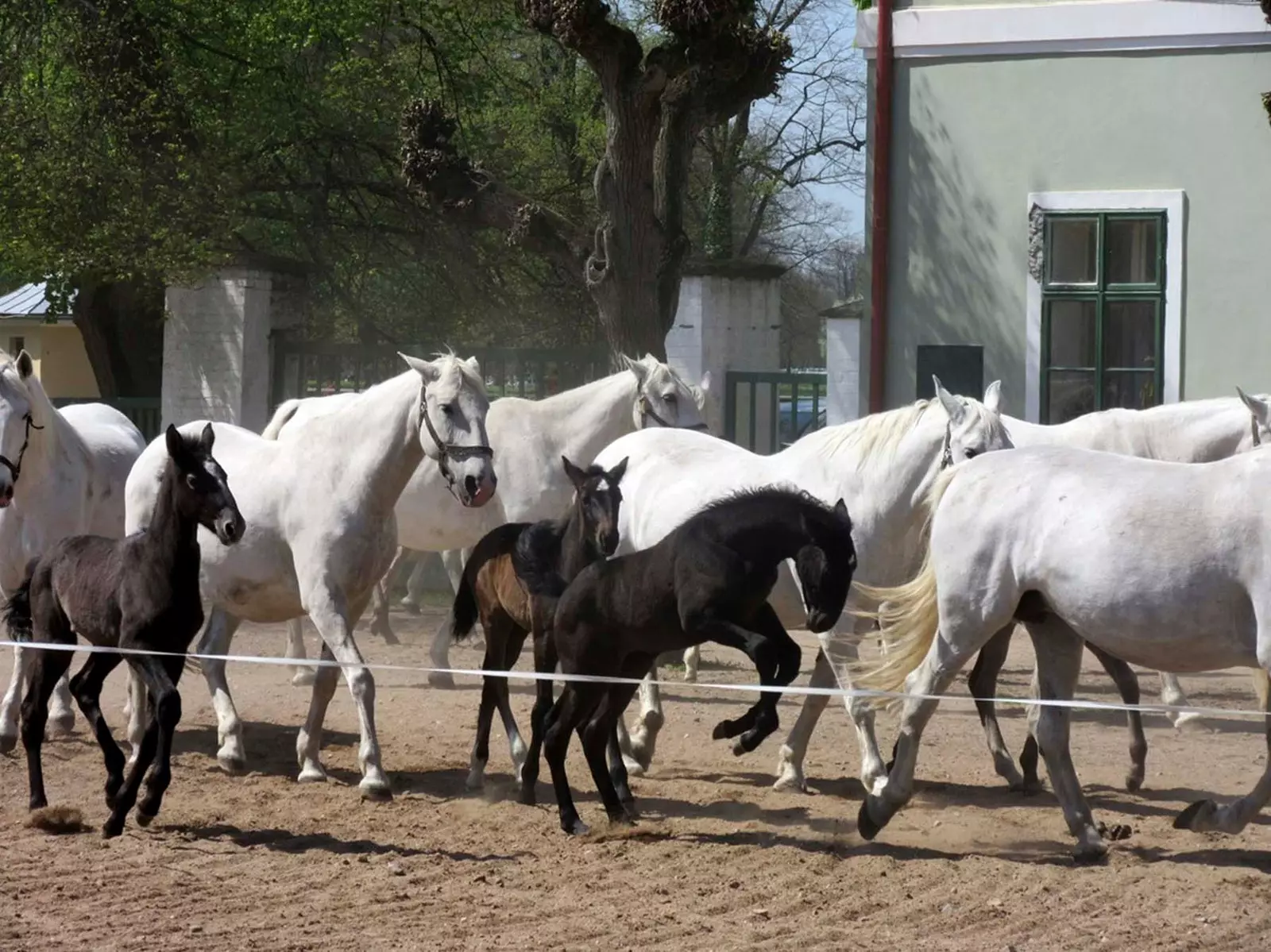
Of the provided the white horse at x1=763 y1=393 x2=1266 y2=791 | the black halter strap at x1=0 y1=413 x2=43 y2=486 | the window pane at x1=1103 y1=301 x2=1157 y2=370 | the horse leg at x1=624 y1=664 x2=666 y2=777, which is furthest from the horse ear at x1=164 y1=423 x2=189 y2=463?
the window pane at x1=1103 y1=301 x2=1157 y2=370

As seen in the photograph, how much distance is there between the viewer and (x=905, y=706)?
6.61 metres

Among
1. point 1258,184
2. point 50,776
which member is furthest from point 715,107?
point 50,776

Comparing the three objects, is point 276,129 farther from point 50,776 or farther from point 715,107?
point 50,776

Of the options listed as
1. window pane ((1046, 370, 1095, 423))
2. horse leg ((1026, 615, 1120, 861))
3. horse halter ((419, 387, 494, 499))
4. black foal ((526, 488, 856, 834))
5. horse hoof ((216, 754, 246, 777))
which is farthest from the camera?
window pane ((1046, 370, 1095, 423))

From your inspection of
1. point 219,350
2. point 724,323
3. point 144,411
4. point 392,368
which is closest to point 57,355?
point 144,411

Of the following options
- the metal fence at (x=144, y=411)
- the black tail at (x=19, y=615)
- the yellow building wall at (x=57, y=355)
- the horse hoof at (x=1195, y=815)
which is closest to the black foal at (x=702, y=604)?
the horse hoof at (x=1195, y=815)

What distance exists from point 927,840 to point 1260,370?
8.01 metres

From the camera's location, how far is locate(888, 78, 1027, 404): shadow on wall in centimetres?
1409

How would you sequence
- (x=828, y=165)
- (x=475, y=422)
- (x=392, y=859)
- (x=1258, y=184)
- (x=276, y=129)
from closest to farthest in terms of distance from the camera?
(x=392, y=859), (x=475, y=422), (x=1258, y=184), (x=276, y=129), (x=828, y=165)

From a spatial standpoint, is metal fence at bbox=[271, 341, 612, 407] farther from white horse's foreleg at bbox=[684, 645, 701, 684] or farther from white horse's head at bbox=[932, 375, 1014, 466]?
white horse's head at bbox=[932, 375, 1014, 466]

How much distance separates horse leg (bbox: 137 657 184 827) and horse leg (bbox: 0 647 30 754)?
1852 mm

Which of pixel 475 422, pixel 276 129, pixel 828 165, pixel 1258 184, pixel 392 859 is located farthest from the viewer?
pixel 828 165

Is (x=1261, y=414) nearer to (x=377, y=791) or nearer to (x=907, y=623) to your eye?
(x=907, y=623)

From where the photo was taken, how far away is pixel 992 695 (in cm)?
776
